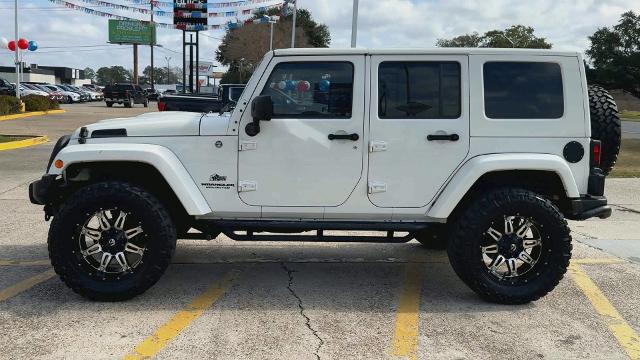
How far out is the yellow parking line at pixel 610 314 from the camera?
155 inches

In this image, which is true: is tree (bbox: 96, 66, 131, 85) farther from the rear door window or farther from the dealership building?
the rear door window

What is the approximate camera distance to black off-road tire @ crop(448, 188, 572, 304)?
450 centimetres

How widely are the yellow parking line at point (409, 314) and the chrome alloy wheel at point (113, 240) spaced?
6.55 feet

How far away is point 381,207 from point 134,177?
76.8 inches

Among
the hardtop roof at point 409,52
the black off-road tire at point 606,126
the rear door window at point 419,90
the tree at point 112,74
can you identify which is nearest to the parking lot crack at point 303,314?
the rear door window at point 419,90

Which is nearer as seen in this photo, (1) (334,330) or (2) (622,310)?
(1) (334,330)

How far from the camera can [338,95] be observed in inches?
179

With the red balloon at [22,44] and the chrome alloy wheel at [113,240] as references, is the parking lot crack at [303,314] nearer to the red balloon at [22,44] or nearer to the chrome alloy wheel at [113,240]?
the chrome alloy wheel at [113,240]

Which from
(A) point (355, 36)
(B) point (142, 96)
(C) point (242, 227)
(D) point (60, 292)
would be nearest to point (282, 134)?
(C) point (242, 227)

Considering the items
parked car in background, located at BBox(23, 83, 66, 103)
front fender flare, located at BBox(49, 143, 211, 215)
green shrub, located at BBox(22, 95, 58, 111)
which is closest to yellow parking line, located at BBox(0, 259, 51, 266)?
front fender flare, located at BBox(49, 143, 211, 215)

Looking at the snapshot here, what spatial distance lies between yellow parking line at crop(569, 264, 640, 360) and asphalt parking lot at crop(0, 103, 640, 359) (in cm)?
2

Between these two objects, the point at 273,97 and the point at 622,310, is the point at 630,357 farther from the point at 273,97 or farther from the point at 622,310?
the point at 273,97

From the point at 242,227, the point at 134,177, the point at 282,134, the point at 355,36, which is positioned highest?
the point at 355,36

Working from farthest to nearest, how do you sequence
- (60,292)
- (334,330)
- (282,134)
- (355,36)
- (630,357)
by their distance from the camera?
(355,36), (60,292), (282,134), (334,330), (630,357)
